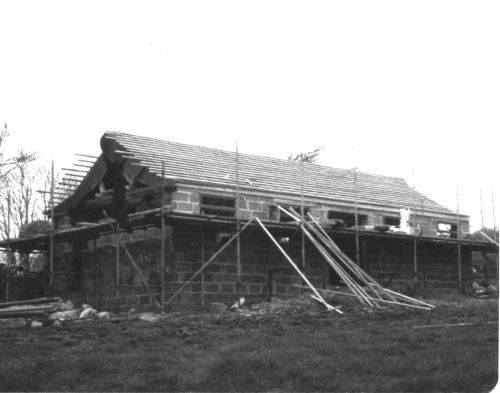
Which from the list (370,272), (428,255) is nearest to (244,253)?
(370,272)

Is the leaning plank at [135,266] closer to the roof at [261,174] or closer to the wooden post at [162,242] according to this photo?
the wooden post at [162,242]

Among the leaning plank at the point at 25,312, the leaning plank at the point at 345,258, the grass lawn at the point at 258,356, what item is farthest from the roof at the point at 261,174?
the grass lawn at the point at 258,356

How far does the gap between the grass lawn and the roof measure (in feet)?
24.4

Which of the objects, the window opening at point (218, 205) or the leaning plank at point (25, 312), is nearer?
the leaning plank at point (25, 312)

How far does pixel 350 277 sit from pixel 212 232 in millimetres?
3911

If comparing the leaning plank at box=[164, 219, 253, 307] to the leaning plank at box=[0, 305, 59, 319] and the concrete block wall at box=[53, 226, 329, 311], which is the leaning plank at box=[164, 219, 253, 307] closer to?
the concrete block wall at box=[53, 226, 329, 311]

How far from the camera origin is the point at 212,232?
25375 mm

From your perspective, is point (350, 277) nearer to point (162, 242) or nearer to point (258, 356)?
point (162, 242)

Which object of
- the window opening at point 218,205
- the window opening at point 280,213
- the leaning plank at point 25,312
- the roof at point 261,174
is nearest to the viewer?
the leaning plank at point 25,312

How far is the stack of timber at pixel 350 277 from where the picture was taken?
23047mm

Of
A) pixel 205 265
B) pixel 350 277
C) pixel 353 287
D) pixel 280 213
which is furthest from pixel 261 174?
pixel 353 287

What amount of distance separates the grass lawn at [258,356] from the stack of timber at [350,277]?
3581mm

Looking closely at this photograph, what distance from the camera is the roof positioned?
85.6 feet

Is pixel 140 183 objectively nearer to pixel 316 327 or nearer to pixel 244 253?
pixel 244 253
